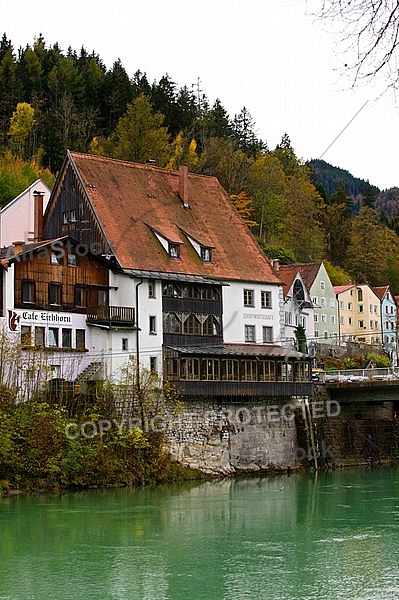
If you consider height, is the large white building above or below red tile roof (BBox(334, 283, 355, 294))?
below

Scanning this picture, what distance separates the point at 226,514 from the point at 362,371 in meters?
24.3

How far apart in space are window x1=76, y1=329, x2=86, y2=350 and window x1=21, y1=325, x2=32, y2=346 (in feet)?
9.69

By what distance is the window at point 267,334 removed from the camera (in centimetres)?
6182

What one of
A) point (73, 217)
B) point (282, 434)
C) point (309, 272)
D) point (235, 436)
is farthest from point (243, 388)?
point (309, 272)

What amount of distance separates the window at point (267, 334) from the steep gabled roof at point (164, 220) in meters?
2.80

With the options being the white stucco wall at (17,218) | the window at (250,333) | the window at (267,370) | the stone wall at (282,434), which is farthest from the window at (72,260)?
the white stucco wall at (17,218)

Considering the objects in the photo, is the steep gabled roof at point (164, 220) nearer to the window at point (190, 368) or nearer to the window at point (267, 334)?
the window at point (267, 334)

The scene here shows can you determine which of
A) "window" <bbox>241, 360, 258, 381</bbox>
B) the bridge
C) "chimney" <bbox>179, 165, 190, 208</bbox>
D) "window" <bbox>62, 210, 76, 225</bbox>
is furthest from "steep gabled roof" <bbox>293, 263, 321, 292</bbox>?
"window" <bbox>62, 210, 76, 225</bbox>

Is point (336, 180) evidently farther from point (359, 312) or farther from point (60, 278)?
point (60, 278)

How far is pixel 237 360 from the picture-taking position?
55906 mm

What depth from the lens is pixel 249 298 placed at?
61.2 metres

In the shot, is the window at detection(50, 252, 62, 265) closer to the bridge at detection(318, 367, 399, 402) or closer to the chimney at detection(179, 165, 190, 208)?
the chimney at detection(179, 165, 190, 208)

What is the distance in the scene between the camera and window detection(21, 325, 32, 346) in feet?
166

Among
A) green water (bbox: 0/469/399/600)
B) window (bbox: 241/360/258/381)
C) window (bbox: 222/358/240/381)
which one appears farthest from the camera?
window (bbox: 241/360/258/381)
